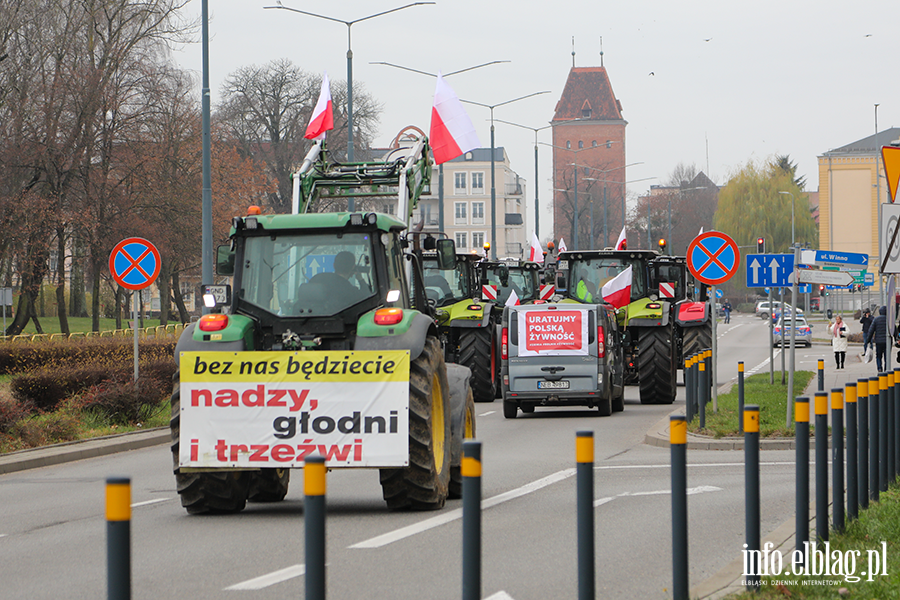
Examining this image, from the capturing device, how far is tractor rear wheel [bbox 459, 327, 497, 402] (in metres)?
23.5

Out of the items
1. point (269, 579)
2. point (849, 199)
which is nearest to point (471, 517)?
point (269, 579)

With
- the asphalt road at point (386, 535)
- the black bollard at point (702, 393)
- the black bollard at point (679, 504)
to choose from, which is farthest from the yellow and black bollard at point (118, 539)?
the black bollard at point (702, 393)

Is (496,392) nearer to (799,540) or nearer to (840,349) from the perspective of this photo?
(840,349)

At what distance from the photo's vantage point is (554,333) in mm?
20812

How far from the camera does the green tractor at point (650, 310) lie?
76.2 feet

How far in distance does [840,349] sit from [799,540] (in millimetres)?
30995

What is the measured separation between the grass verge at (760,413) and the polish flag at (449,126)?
535cm

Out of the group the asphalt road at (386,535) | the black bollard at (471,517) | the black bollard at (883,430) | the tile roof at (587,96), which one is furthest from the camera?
the tile roof at (587,96)

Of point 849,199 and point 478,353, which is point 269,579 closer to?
point 478,353

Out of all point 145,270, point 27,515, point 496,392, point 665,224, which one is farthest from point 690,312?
point 665,224

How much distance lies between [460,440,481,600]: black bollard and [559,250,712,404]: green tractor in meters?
18.7

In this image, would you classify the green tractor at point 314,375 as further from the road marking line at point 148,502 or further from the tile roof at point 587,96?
the tile roof at point 587,96

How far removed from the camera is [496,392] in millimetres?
26016

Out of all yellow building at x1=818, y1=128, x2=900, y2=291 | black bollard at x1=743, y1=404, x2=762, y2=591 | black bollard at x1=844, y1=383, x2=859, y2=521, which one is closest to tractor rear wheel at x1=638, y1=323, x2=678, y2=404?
black bollard at x1=844, y1=383, x2=859, y2=521
